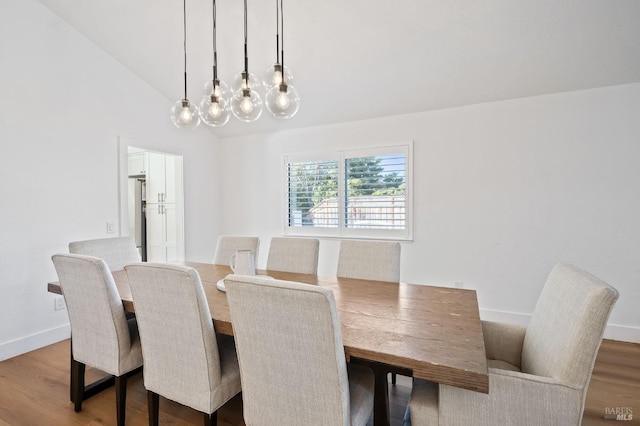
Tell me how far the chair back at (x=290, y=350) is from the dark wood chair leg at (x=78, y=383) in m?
1.35

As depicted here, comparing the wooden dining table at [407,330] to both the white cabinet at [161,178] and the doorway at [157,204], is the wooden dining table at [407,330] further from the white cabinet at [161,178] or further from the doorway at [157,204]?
the white cabinet at [161,178]

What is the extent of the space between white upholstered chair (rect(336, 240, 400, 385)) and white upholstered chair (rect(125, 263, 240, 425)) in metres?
1.11

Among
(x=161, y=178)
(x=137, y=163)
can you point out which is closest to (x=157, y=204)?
(x=161, y=178)

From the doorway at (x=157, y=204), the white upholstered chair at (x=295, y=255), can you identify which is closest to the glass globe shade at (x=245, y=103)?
the white upholstered chair at (x=295, y=255)

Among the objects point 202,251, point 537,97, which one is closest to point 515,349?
point 537,97

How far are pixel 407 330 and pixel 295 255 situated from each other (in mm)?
1356

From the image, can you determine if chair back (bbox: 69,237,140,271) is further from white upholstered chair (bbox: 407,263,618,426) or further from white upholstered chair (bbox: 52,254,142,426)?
white upholstered chair (bbox: 407,263,618,426)

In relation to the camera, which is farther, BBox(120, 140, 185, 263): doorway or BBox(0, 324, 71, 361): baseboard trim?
BBox(120, 140, 185, 263): doorway

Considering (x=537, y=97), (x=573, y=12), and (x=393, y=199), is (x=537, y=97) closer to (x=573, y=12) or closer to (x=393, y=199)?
(x=573, y=12)

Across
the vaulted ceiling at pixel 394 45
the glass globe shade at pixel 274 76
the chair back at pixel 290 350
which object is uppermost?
the vaulted ceiling at pixel 394 45

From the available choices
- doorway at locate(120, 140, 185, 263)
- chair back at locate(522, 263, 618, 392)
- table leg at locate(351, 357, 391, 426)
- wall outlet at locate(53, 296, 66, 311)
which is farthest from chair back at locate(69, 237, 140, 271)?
chair back at locate(522, 263, 618, 392)

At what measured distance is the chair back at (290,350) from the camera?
1019mm

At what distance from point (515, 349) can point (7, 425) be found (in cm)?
276

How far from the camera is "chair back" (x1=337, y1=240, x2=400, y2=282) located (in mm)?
2254
